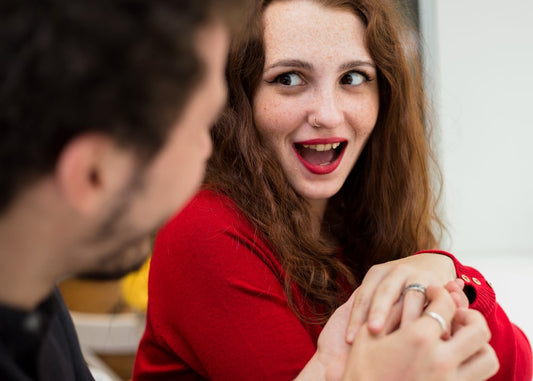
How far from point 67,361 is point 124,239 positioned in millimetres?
359

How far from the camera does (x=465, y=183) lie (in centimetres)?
248

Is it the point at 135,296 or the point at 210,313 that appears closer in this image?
the point at 210,313

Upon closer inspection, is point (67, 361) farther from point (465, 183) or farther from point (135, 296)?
point (465, 183)

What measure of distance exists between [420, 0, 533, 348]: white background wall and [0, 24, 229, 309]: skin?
183 cm

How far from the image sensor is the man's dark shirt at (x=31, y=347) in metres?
0.59

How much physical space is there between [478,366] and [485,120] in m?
1.83

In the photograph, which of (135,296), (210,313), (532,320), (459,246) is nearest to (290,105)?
(210,313)

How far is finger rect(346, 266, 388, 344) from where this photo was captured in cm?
88

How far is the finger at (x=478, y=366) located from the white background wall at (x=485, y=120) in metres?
1.54

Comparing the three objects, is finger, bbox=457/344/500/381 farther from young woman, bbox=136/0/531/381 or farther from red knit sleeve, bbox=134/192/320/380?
red knit sleeve, bbox=134/192/320/380

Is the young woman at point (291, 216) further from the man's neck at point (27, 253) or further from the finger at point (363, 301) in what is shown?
the man's neck at point (27, 253)

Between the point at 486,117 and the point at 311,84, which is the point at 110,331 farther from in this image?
the point at 486,117

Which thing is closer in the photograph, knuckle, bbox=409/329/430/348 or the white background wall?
knuckle, bbox=409/329/430/348

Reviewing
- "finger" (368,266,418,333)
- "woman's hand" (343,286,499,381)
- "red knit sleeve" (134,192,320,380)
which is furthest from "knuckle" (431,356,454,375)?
"red knit sleeve" (134,192,320,380)
